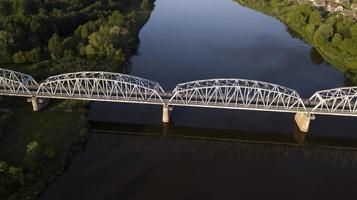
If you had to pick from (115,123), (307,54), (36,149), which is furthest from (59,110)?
(307,54)

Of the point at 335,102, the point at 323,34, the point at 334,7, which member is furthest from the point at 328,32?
the point at 335,102

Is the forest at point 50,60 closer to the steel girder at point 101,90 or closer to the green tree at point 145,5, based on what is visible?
the green tree at point 145,5

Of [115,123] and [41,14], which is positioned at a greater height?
[41,14]

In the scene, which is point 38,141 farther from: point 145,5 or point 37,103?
point 145,5

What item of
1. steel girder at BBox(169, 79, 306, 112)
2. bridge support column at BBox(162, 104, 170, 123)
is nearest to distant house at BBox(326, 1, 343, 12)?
steel girder at BBox(169, 79, 306, 112)

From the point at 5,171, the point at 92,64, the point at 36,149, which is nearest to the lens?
the point at 5,171

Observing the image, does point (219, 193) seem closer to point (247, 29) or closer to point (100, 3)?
point (247, 29)

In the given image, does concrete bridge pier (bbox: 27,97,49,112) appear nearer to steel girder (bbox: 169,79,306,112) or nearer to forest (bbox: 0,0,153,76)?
forest (bbox: 0,0,153,76)
